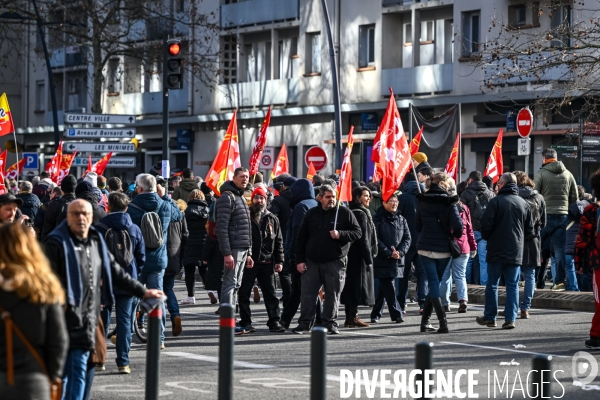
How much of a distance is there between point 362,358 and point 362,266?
304cm

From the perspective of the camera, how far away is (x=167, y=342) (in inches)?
575

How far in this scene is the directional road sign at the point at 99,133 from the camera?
28297 mm

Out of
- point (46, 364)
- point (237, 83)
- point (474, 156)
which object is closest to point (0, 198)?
point (46, 364)

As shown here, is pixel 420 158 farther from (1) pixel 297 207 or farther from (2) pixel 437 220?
(2) pixel 437 220

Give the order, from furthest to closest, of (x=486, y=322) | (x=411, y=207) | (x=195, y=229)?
1. (x=195, y=229)
2. (x=411, y=207)
3. (x=486, y=322)

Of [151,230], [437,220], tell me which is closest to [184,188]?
[437,220]

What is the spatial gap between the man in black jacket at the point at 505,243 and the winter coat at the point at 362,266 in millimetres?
1355

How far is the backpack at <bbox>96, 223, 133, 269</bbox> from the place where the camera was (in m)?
12.1

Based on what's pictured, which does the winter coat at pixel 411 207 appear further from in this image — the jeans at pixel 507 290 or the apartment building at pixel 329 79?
the apartment building at pixel 329 79

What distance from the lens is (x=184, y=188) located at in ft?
78.9

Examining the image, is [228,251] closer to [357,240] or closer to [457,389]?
[357,240]

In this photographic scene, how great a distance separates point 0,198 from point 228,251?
14.0 feet

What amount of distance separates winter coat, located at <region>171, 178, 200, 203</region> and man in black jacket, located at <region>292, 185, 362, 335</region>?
8.94m

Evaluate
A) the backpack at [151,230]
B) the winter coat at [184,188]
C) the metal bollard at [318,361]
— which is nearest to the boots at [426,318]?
the backpack at [151,230]
